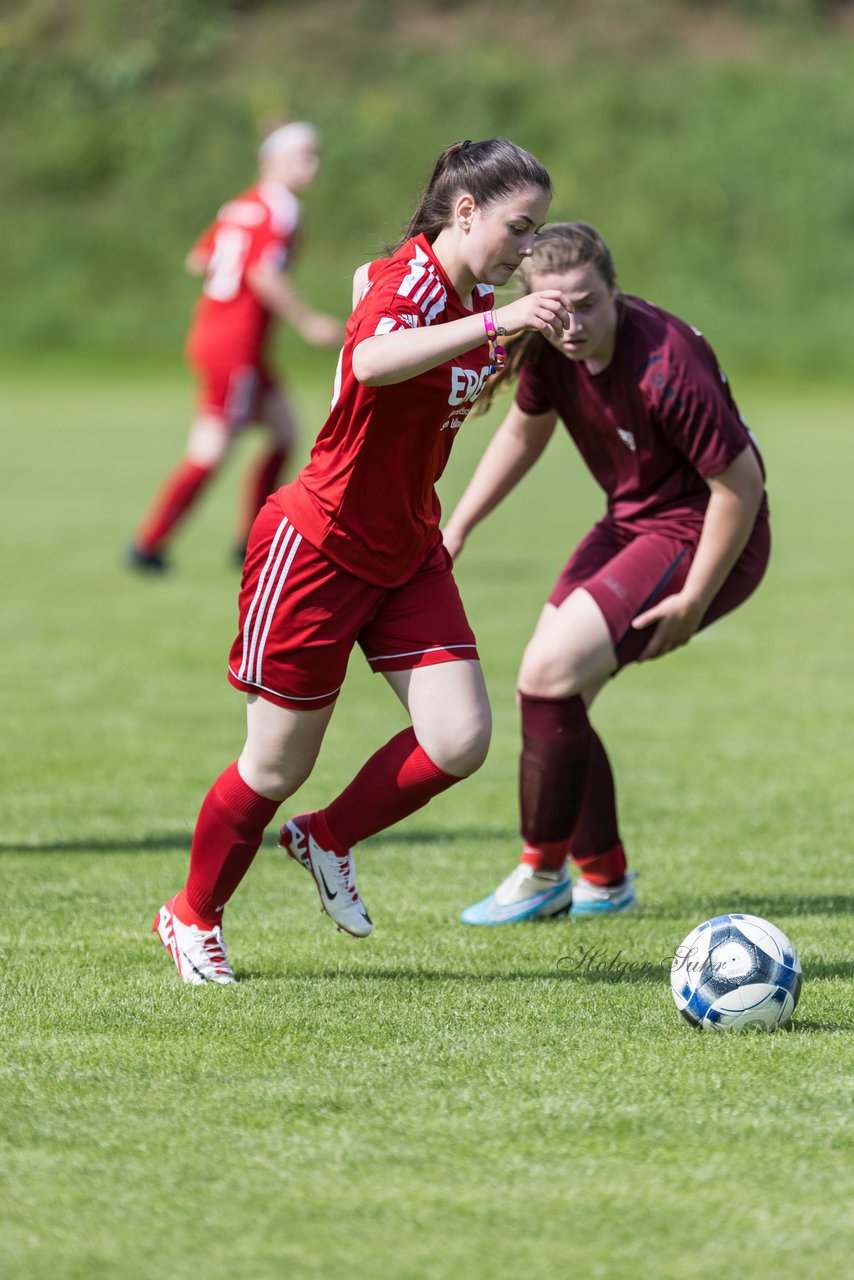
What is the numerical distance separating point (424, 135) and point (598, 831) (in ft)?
97.7

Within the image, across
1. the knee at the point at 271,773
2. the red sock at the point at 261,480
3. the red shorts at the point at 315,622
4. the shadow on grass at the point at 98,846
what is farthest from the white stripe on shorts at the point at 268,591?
the red sock at the point at 261,480

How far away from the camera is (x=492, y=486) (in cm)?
505

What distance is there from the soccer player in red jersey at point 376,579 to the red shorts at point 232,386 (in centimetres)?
767

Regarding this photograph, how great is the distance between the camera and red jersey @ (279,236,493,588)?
3.79 meters

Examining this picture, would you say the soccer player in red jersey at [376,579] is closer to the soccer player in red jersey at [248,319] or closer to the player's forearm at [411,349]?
the player's forearm at [411,349]

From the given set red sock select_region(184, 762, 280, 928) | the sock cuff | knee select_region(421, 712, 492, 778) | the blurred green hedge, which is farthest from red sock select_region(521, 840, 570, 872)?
the blurred green hedge

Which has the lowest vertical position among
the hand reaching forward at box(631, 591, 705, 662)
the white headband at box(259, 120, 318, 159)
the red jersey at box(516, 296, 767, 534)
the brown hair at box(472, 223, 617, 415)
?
the hand reaching forward at box(631, 591, 705, 662)

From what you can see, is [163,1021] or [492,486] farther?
[492,486]

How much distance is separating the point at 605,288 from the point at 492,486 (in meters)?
0.69

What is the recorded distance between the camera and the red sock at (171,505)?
11.1m

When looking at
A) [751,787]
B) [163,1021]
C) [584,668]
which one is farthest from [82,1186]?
[751,787]

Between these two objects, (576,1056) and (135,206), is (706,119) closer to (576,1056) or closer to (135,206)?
(135,206)

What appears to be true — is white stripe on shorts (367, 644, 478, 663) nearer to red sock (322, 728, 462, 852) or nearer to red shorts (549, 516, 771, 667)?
red sock (322, 728, 462, 852)

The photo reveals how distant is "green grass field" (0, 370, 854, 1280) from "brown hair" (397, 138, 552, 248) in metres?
1.68
